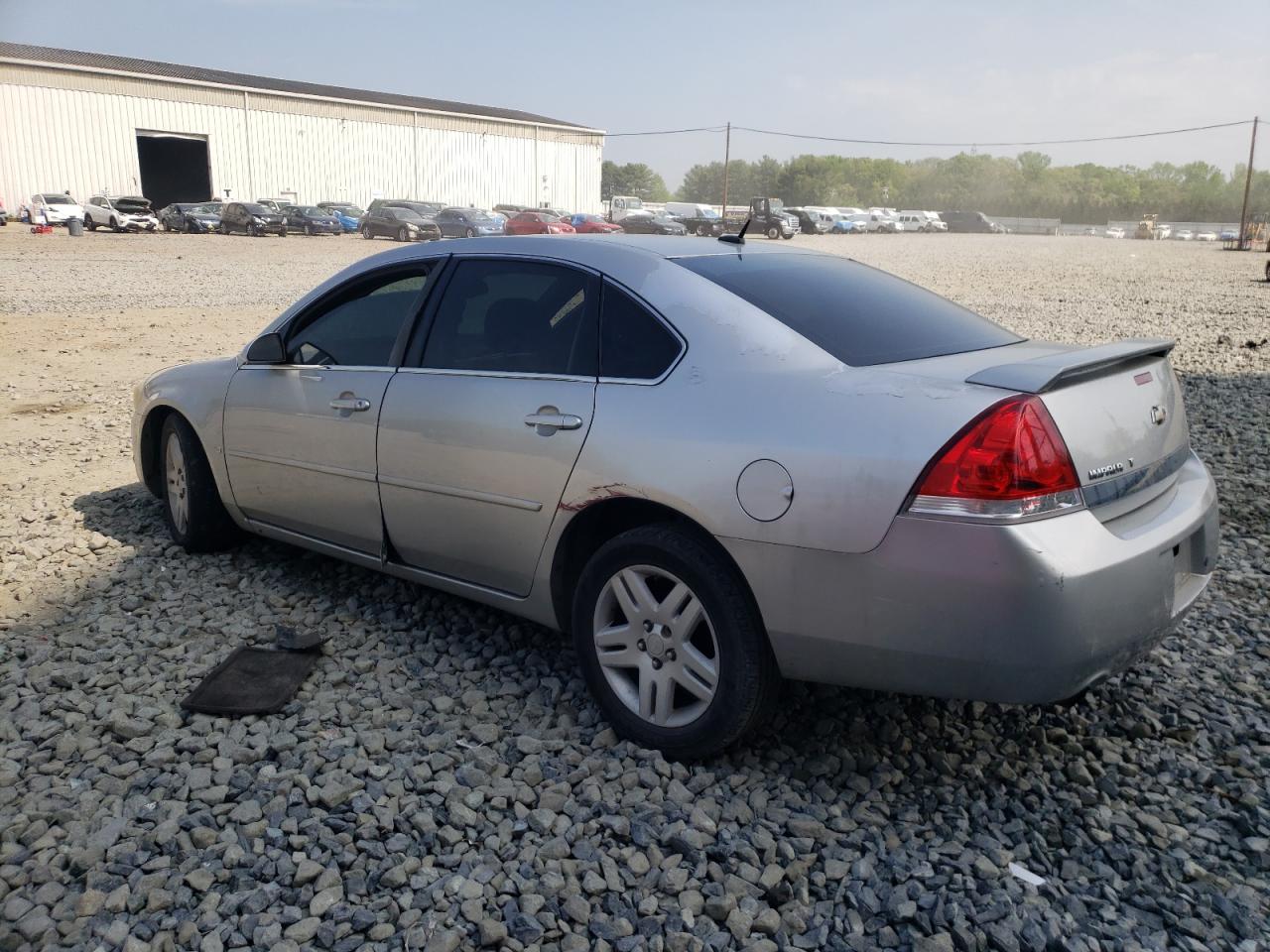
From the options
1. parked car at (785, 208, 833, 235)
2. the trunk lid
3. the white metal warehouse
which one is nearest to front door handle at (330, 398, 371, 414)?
the trunk lid

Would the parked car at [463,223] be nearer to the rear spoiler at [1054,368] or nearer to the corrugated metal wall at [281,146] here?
the corrugated metal wall at [281,146]

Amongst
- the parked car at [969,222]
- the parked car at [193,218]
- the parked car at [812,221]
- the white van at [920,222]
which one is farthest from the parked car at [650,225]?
the parked car at [969,222]

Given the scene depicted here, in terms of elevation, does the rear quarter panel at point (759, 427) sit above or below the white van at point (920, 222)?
below

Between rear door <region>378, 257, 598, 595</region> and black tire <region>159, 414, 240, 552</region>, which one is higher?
rear door <region>378, 257, 598, 595</region>

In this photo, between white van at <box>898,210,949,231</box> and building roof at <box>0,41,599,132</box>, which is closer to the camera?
building roof at <box>0,41,599,132</box>

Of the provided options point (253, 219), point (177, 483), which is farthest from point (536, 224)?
point (177, 483)

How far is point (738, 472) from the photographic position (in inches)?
111

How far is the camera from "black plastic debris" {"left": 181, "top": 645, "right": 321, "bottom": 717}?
3477 mm

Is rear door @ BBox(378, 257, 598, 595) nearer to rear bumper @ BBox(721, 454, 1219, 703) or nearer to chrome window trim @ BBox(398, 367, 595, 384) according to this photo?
chrome window trim @ BBox(398, 367, 595, 384)

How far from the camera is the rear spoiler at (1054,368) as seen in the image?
2648mm

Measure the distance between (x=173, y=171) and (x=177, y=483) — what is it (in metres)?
55.6

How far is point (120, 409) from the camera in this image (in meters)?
8.59

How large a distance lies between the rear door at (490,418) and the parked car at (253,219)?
39305 millimetres

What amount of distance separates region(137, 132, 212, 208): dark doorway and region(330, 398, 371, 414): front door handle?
52961 mm
